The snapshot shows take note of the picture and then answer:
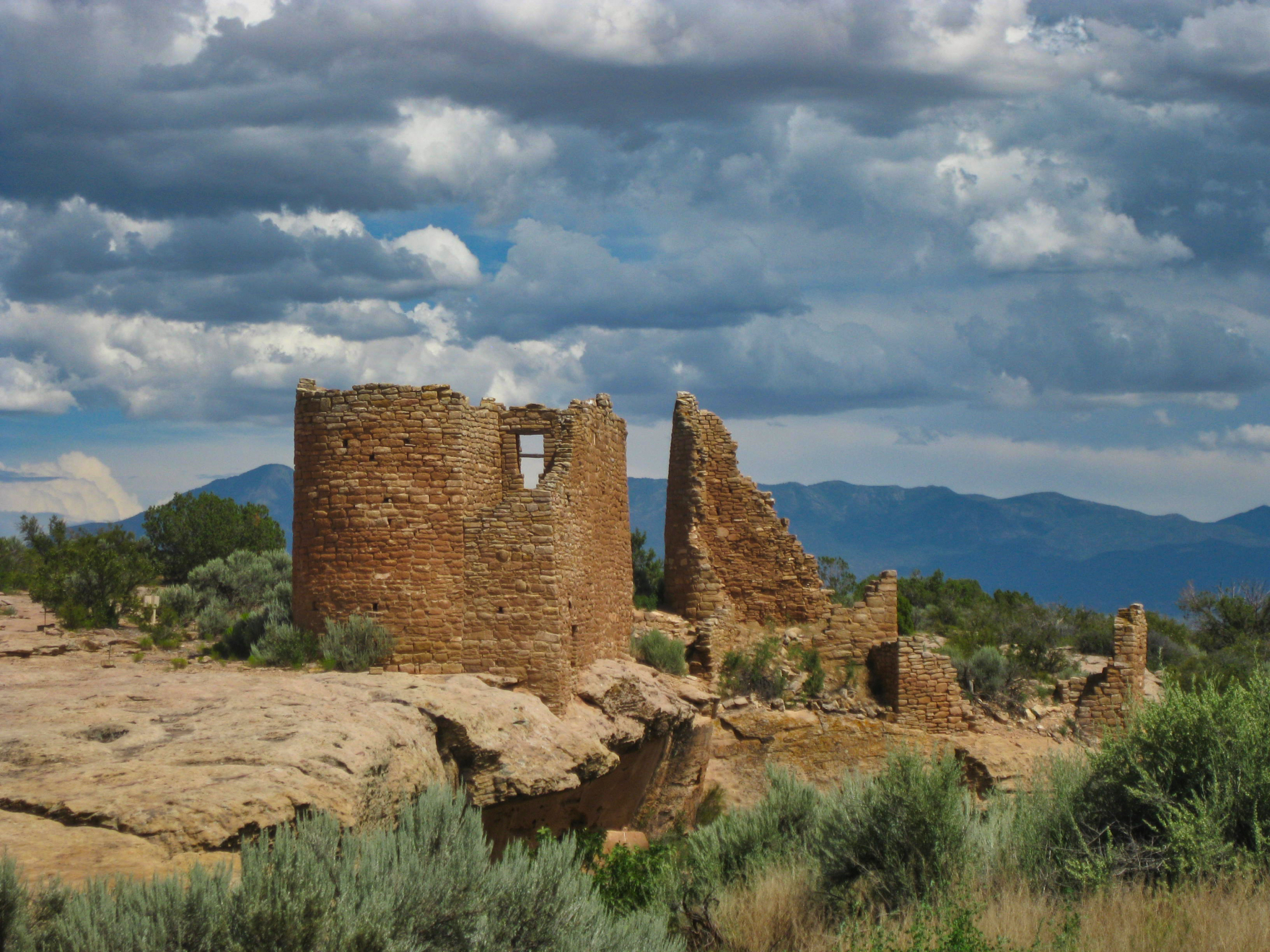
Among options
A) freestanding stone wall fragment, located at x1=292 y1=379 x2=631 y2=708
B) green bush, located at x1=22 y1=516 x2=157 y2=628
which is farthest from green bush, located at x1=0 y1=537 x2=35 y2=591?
freestanding stone wall fragment, located at x1=292 y1=379 x2=631 y2=708

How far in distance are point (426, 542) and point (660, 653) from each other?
17.9ft

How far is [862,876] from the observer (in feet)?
36.6

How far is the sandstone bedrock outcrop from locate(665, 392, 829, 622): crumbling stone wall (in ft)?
10.1

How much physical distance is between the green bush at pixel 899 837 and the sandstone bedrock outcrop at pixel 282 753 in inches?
157

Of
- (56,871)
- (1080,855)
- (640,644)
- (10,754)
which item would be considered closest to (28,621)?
(640,644)

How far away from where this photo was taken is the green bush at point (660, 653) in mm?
20087

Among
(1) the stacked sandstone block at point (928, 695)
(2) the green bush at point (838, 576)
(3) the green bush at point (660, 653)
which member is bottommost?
(1) the stacked sandstone block at point (928, 695)

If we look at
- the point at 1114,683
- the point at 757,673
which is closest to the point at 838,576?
the point at 1114,683

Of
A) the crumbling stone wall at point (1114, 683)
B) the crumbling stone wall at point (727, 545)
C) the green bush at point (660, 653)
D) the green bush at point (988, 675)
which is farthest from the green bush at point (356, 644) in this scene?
the crumbling stone wall at point (1114, 683)

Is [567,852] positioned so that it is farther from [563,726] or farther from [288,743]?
[563,726]

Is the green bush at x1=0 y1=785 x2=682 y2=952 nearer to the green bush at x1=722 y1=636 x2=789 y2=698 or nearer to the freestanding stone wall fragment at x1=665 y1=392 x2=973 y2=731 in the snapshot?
the green bush at x1=722 y1=636 x2=789 y2=698

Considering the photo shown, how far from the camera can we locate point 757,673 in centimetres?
2061

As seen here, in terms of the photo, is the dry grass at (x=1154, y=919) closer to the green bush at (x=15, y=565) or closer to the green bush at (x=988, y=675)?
the green bush at (x=988, y=675)

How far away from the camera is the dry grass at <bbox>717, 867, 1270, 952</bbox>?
28.2ft
